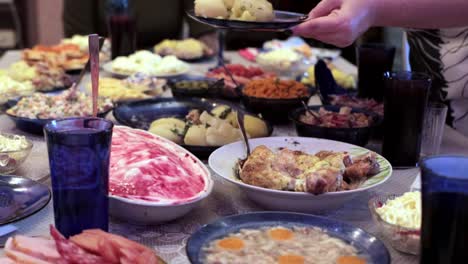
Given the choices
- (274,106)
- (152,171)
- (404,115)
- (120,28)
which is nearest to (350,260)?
(152,171)

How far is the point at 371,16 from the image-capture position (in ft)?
5.35

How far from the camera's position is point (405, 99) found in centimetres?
155

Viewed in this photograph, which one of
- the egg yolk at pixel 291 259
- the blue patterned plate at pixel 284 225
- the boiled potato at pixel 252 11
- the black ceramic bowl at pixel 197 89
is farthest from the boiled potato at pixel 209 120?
the egg yolk at pixel 291 259

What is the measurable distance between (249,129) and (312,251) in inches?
28.4

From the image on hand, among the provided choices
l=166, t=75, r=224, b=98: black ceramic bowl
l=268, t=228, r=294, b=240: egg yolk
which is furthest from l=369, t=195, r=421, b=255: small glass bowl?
l=166, t=75, r=224, b=98: black ceramic bowl

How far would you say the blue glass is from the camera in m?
1.04

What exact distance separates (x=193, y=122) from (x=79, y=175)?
706 mm

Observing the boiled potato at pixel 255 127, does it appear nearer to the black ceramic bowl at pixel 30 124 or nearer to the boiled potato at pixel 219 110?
the boiled potato at pixel 219 110

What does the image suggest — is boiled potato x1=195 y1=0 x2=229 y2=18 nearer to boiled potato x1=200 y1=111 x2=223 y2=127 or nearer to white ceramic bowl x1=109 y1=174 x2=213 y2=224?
boiled potato x1=200 y1=111 x2=223 y2=127

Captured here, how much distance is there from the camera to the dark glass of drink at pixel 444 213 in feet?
2.86

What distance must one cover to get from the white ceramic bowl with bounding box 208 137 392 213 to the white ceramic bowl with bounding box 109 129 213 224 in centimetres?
12

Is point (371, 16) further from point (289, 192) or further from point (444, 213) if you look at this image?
point (444, 213)

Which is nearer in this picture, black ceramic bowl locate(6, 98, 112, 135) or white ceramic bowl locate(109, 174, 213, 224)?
white ceramic bowl locate(109, 174, 213, 224)

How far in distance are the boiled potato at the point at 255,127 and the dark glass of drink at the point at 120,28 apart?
4.11 ft
